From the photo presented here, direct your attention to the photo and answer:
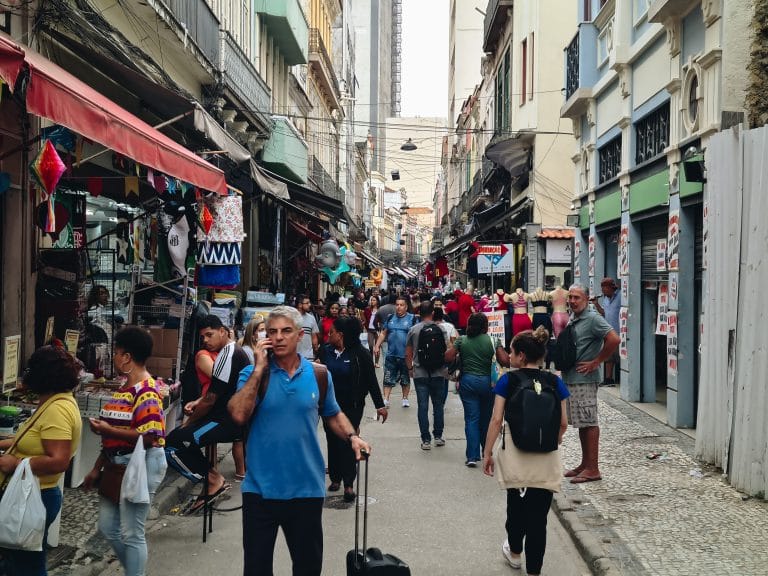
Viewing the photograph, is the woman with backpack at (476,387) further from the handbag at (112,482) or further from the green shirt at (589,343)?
the handbag at (112,482)

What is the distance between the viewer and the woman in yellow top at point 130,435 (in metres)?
5.12

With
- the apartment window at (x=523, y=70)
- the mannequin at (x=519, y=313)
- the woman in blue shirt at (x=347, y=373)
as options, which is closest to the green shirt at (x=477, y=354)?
the woman in blue shirt at (x=347, y=373)

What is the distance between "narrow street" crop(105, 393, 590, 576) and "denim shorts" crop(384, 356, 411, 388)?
173 inches

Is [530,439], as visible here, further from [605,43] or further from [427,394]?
[605,43]

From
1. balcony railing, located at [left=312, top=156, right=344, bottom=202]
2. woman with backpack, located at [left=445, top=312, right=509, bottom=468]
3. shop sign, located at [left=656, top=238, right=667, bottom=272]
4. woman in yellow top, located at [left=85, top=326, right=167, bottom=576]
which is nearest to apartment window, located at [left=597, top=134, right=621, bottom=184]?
shop sign, located at [left=656, top=238, right=667, bottom=272]

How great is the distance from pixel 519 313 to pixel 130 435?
1212cm

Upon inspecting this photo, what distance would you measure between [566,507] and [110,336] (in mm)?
5582

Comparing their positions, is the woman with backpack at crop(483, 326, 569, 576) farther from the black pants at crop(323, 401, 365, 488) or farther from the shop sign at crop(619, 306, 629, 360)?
the shop sign at crop(619, 306, 629, 360)

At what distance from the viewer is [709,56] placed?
31.6 feet

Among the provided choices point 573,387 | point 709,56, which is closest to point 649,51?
point 709,56

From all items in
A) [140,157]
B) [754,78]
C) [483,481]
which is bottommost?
[483,481]

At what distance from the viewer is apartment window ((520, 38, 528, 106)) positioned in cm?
2547

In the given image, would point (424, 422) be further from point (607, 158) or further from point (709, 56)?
point (607, 158)

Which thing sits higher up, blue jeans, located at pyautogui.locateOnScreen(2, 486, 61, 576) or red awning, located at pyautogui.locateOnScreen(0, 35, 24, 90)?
red awning, located at pyautogui.locateOnScreen(0, 35, 24, 90)
